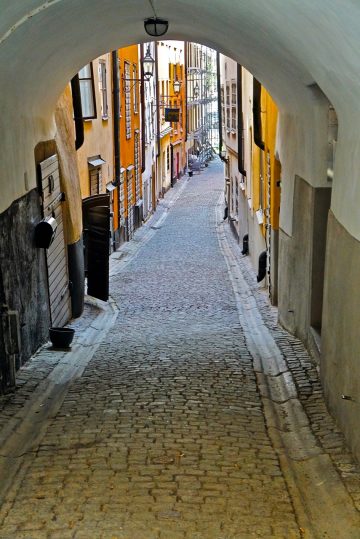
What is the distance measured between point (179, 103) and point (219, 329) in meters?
35.5

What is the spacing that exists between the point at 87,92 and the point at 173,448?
40.4 feet

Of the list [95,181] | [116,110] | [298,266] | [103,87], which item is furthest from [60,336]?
[116,110]

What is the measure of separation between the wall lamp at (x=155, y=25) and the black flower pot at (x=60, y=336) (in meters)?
3.76

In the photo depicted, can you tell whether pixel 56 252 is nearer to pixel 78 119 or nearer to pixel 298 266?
pixel 298 266

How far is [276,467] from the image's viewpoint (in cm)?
543

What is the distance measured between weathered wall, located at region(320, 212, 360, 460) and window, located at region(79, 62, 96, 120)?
10.7m

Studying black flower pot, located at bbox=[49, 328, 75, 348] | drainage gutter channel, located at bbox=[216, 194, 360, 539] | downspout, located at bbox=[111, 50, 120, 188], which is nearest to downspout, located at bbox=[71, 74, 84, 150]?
black flower pot, located at bbox=[49, 328, 75, 348]

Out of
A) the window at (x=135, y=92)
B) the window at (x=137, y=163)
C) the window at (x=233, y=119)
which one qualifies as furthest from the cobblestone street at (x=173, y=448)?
the window at (x=135, y=92)

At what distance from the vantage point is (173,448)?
18.7ft

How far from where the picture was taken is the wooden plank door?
10.2m

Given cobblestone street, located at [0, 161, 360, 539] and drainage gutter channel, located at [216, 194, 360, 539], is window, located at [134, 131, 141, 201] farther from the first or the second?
drainage gutter channel, located at [216, 194, 360, 539]

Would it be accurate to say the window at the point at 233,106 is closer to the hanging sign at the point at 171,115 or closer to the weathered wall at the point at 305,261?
the hanging sign at the point at 171,115

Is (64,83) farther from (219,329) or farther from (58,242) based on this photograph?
(219,329)

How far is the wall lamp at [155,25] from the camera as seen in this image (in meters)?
8.51
